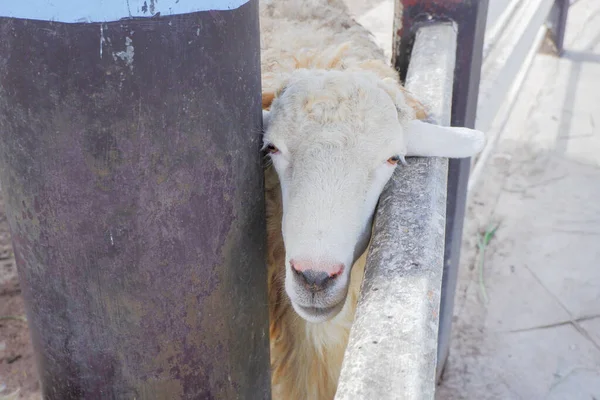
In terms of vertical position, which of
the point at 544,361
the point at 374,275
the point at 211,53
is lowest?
the point at 544,361

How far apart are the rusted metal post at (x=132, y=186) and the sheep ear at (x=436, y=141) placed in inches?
25.2

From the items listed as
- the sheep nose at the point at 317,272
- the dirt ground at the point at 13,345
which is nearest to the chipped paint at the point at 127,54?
the sheep nose at the point at 317,272

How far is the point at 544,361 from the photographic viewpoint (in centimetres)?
347

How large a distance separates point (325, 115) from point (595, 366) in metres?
2.37

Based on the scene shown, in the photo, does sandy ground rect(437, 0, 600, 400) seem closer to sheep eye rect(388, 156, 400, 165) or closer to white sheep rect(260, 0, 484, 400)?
white sheep rect(260, 0, 484, 400)

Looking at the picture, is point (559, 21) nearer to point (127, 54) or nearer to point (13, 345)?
point (13, 345)

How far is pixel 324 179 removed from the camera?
1.74 metres

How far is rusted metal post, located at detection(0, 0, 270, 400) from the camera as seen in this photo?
106cm

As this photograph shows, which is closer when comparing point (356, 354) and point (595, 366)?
point (356, 354)

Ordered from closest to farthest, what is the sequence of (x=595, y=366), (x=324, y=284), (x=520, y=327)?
(x=324, y=284) → (x=595, y=366) → (x=520, y=327)

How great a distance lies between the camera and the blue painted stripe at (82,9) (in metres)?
1.02

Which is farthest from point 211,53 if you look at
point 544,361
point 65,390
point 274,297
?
point 544,361

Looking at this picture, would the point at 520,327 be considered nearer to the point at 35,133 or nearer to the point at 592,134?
the point at 592,134

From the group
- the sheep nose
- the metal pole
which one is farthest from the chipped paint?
the metal pole
